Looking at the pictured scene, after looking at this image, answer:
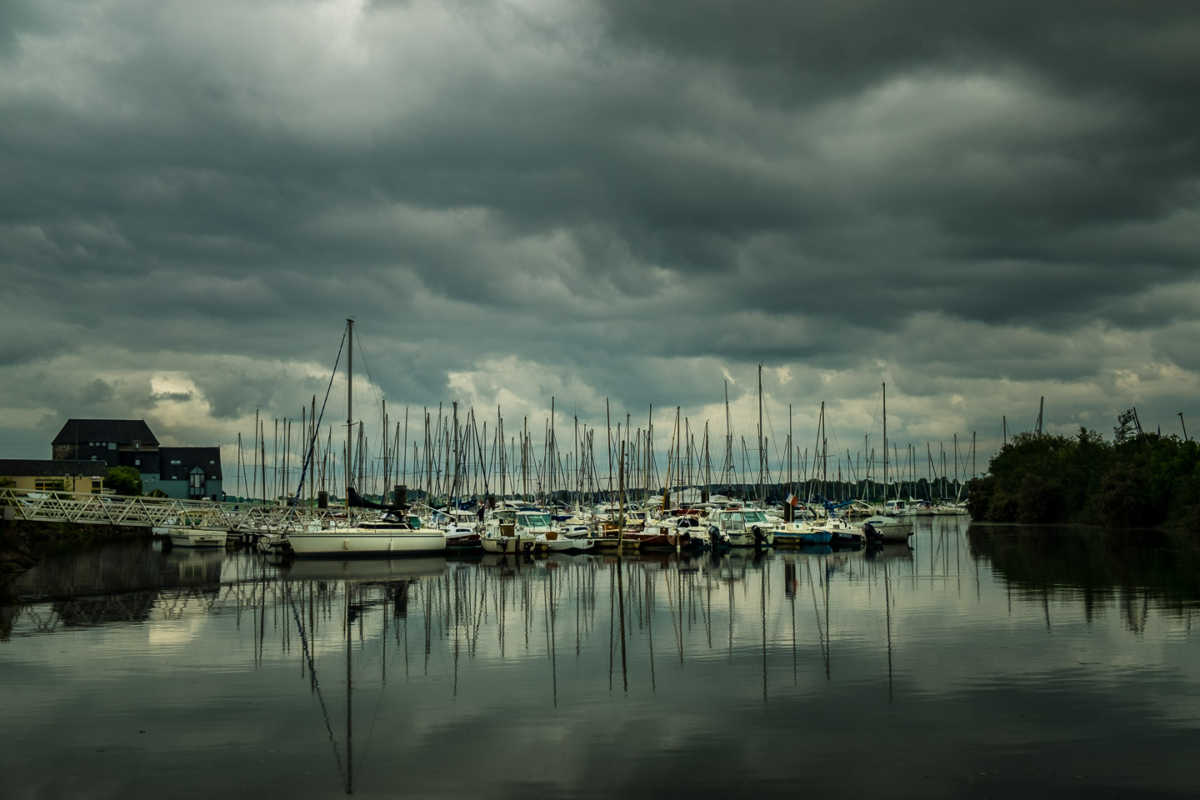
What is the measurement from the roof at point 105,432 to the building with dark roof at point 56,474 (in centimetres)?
2208

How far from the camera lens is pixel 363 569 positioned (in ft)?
195

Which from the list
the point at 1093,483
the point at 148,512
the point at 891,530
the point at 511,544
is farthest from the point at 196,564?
the point at 1093,483

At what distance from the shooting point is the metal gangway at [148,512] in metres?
60.7

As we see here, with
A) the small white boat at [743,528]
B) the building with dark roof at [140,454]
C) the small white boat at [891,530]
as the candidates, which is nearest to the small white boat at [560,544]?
the small white boat at [743,528]

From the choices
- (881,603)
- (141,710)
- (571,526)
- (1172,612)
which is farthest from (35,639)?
(571,526)

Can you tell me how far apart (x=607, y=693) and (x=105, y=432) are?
16263 centimetres

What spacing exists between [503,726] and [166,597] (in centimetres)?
2892

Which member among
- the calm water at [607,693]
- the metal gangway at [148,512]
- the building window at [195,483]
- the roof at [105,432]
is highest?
the roof at [105,432]

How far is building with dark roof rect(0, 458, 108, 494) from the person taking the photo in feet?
398

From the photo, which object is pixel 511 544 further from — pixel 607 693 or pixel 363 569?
pixel 607 693

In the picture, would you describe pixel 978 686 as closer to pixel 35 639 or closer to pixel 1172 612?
pixel 1172 612

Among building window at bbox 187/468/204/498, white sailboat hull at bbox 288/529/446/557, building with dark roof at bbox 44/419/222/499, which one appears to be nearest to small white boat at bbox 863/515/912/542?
white sailboat hull at bbox 288/529/446/557

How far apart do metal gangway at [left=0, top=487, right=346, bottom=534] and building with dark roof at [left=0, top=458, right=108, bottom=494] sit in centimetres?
4306

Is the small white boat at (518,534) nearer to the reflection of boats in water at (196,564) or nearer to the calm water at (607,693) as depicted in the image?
the reflection of boats in water at (196,564)
